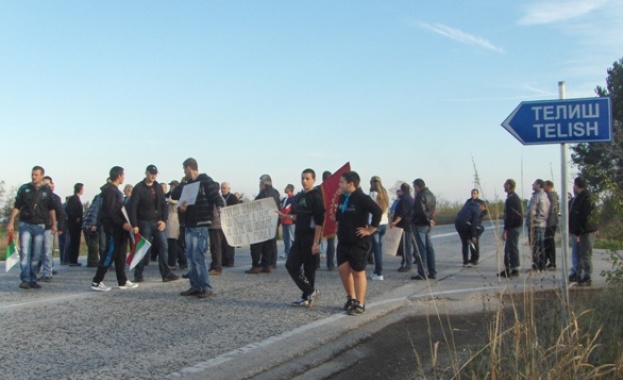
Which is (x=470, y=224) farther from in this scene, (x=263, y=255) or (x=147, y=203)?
(x=147, y=203)

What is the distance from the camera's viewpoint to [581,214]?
11211mm

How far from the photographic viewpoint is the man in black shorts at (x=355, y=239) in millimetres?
8609

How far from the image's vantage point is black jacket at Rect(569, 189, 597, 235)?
1109cm

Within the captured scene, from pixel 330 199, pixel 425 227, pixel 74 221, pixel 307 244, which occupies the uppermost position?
pixel 330 199

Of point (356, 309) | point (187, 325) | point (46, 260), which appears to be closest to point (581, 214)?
point (356, 309)

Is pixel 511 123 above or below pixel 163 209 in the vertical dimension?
above

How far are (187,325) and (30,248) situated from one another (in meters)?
4.74

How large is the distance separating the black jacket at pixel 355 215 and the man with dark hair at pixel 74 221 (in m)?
9.28

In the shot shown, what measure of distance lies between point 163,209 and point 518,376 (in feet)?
27.9

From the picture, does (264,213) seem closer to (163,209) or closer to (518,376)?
(163,209)

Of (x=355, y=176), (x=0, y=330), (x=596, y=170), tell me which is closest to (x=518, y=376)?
(x=596, y=170)

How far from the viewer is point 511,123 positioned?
697 centimetres

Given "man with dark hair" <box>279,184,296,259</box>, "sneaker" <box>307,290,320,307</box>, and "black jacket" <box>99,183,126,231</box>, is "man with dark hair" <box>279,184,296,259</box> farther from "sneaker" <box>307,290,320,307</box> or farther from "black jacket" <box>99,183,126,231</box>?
"sneaker" <box>307,290,320,307</box>

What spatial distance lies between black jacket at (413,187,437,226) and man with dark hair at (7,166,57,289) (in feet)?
21.7
